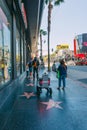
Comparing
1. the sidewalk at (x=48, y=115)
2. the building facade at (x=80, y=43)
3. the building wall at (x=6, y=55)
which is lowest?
the sidewalk at (x=48, y=115)

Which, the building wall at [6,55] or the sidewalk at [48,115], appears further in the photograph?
the building wall at [6,55]

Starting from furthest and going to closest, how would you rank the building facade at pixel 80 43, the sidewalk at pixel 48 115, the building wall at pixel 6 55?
the building facade at pixel 80 43, the building wall at pixel 6 55, the sidewalk at pixel 48 115

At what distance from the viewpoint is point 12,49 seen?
15.7 metres

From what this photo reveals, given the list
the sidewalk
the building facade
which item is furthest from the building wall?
the building facade

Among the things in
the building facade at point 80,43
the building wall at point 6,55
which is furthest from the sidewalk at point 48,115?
the building facade at point 80,43

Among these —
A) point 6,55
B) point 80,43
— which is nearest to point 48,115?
point 6,55

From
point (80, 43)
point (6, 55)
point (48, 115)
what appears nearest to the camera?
point (48, 115)

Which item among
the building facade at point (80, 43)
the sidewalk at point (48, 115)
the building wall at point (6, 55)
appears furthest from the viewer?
the building facade at point (80, 43)

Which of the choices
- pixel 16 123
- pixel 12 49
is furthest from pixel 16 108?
pixel 12 49

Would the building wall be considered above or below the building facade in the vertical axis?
below

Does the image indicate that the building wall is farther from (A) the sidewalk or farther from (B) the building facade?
(B) the building facade

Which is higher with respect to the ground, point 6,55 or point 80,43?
point 80,43

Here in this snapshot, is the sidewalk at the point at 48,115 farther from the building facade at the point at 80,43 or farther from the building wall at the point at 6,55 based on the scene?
the building facade at the point at 80,43

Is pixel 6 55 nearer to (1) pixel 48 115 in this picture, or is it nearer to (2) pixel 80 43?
(1) pixel 48 115
